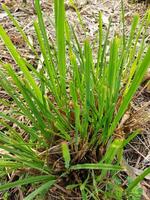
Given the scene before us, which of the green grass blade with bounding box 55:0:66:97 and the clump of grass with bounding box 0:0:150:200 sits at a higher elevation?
the green grass blade with bounding box 55:0:66:97

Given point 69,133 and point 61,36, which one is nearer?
point 61,36

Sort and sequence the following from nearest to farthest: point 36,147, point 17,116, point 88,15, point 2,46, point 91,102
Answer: point 91,102 < point 36,147 < point 17,116 < point 2,46 < point 88,15

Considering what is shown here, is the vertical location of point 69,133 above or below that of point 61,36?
below

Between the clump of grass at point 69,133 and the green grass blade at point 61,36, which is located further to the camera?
the clump of grass at point 69,133

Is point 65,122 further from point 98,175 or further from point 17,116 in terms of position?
point 17,116

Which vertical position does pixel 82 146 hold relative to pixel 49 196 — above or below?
above

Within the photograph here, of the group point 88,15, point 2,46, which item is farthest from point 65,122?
point 88,15

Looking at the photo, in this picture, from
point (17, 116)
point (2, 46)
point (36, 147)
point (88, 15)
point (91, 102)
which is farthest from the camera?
point (88, 15)

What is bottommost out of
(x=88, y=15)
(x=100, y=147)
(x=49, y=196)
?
(x=49, y=196)

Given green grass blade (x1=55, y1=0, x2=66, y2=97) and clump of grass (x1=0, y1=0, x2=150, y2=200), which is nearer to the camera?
green grass blade (x1=55, y1=0, x2=66, y2=97)

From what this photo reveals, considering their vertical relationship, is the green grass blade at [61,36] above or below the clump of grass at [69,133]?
above

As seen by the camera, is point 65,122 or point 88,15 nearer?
point 65,122
